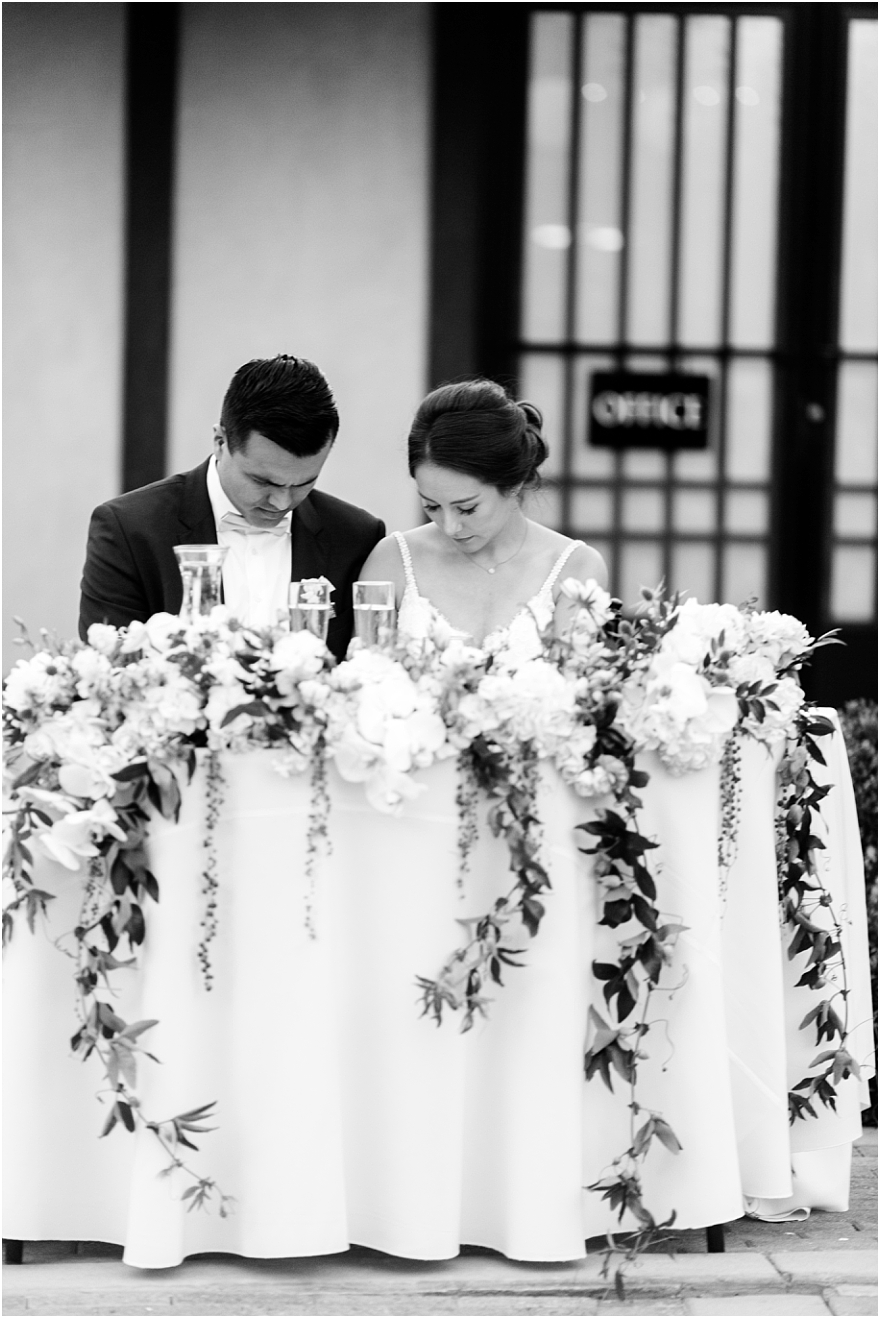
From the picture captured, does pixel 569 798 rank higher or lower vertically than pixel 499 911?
higher

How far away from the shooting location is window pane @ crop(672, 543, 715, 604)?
6582 mm

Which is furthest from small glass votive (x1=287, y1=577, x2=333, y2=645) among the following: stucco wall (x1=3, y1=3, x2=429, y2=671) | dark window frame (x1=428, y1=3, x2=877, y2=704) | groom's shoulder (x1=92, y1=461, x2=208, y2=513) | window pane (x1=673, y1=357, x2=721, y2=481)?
window pane (x1=673, y1=357, x2=721, y2=481)

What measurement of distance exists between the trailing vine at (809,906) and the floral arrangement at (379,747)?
27 cm

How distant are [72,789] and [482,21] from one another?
463 centimetres

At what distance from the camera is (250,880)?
2473 millimetres

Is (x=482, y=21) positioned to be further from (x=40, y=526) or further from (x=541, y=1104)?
(x=541, y=1104)

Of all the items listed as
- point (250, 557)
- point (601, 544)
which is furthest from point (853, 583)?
point (250, 557)

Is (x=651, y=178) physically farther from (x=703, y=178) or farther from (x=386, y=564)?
(x=386, y=564)

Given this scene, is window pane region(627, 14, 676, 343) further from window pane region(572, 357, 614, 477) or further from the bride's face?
the bride's face

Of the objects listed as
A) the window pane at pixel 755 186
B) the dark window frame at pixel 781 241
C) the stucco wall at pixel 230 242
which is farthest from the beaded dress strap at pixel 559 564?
the window pane at pixel 755 186

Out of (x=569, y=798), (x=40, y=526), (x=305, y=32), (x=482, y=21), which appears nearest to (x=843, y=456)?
(x=482, y=21)

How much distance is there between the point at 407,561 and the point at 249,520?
1.36 ft

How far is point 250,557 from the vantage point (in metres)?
3.30

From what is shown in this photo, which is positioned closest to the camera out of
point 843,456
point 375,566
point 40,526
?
point 375,566
